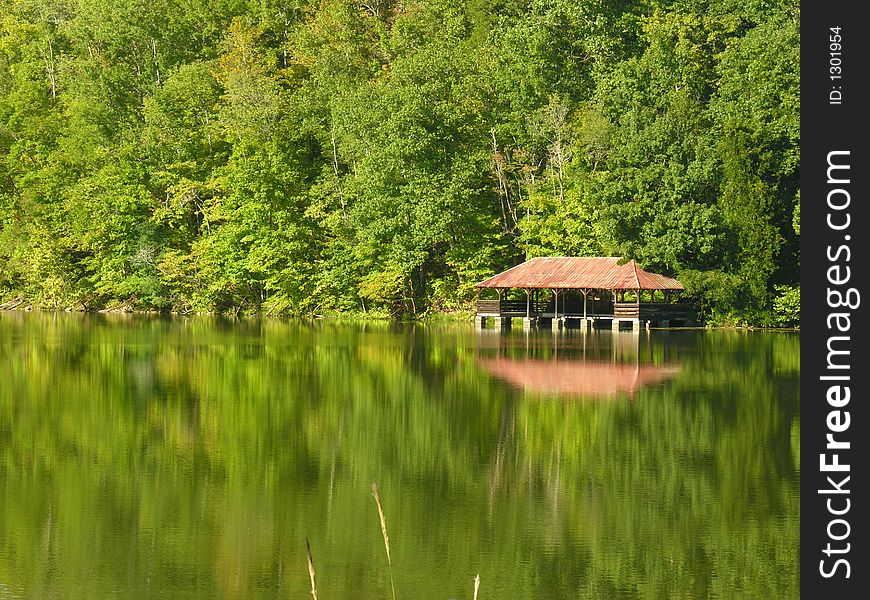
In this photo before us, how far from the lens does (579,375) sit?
33312 millimetres

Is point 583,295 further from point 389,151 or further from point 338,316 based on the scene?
point 338,316

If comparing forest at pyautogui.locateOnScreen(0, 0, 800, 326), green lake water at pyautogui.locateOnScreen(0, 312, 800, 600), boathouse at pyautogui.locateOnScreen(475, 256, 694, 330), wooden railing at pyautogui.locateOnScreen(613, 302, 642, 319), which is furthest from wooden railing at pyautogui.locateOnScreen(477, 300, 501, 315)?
green lake water at pyautogui.locateOnScreen(0, 312, 800, 600)

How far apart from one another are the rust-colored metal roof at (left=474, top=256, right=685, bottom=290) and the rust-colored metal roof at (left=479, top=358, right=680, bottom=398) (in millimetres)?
17914

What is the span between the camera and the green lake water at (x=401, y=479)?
13.0 m

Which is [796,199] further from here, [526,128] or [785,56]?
[526,128]

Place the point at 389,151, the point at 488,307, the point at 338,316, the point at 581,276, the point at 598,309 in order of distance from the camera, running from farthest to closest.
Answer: the point at 338,316 → the point at 389,151 → the point at 488,307 → the point at 598,309 → the point at 581,276

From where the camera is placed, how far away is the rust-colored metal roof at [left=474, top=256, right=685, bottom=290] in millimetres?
55656

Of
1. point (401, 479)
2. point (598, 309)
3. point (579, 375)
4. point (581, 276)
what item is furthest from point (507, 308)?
point (401, 479)

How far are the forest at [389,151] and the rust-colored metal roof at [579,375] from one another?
68.7 feet

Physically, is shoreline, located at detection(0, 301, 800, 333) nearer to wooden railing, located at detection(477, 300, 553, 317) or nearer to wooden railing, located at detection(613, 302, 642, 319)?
wooden railing, located at detection(613, 302, 642, 319)

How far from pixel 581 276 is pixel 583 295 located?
3.77 m

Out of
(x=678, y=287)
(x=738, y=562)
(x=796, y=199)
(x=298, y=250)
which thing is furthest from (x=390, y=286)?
(x=738, y=562)

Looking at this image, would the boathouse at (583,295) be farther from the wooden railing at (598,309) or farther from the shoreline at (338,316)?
the shoreline at (338,316)
